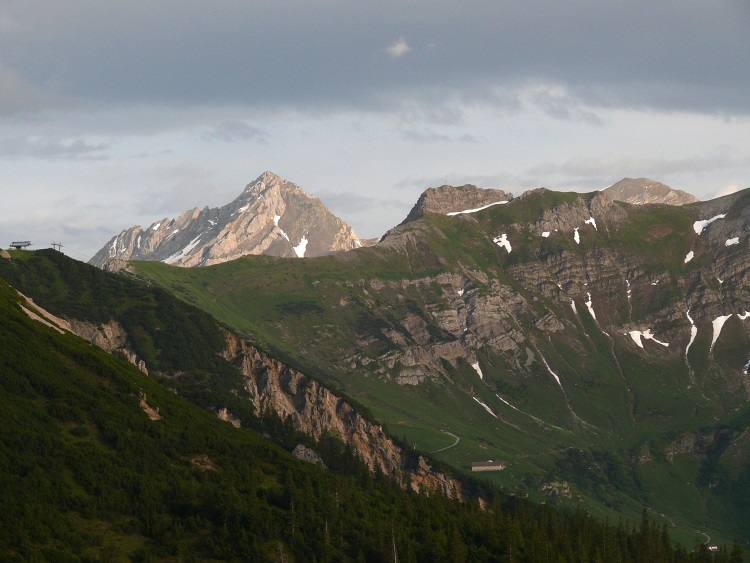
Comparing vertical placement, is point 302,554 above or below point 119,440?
below

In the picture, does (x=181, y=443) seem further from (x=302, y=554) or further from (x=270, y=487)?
(x=302, y=554)

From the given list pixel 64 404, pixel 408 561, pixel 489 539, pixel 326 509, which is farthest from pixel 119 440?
pixel 489 539

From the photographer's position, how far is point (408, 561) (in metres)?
176

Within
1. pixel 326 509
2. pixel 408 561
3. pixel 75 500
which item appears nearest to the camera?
pixel 75 500

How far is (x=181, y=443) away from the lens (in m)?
200

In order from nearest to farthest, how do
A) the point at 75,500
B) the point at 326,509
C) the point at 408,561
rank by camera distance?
the point at 75,500, the point at 408,561, the point at 326,509

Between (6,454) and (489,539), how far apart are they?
8580 cm

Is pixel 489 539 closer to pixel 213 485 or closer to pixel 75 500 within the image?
pixel 213 485

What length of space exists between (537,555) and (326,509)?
3823 centimetres

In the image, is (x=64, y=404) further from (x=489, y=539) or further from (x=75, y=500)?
(x=489, y=539)

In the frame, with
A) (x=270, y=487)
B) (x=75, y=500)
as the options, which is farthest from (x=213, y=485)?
(x=75, y=500)

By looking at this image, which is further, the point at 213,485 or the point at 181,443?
the point at 181,443

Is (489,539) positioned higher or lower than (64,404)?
lower

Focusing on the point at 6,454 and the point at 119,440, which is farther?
the point at 119,440
